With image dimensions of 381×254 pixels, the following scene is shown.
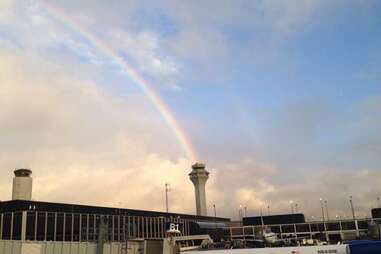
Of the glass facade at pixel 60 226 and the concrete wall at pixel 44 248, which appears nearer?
the concrete wall at pixel 44 248

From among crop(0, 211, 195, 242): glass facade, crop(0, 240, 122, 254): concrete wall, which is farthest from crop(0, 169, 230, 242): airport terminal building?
crop(0, 240, 122, 254): concrete wall

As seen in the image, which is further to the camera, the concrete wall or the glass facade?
the glass facade

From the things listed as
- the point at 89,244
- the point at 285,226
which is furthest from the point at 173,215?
the point at 89,244

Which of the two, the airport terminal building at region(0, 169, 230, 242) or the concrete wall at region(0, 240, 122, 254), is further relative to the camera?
the airport terminal building at region(0, 169, 230, 242)

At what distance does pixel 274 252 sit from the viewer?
4438 cm

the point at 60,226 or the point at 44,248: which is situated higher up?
the point at 60,226

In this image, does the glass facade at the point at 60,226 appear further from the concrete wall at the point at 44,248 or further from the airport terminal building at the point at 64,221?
the concrete wall at the point at 44,248

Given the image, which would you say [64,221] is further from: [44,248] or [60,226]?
[44,248]

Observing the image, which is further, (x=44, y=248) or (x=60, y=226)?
(x=60, y=226)

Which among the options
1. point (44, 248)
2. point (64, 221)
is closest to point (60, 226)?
point (64, 221)

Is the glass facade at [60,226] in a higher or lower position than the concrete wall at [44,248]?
higher

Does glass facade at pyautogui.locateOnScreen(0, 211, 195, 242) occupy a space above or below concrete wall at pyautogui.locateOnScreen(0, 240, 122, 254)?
above

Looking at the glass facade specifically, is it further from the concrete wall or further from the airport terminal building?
the concrete wall

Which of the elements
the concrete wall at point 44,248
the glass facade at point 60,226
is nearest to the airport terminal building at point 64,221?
the glass facade at point 60,226
